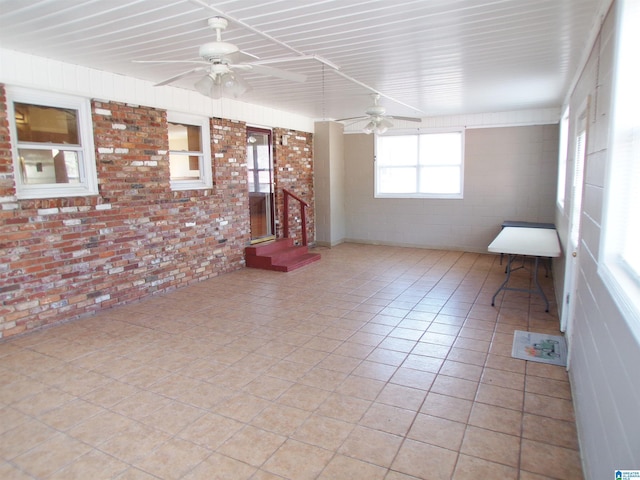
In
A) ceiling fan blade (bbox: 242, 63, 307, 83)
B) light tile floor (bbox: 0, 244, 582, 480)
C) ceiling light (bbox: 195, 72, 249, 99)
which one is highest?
ceiling fan blade (bbox: 242, 63, 307, 83)

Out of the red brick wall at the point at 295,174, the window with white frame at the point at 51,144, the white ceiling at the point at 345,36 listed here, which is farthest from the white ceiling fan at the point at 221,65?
the red brick wall at the point at 295,174

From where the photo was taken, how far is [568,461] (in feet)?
7.25

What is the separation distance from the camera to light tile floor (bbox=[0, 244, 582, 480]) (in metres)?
2.25

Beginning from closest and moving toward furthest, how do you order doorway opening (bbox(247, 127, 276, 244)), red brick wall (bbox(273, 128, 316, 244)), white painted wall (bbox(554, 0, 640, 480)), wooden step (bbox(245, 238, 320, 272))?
white painted wall (bbox(554, 0, 640, 480)) < wooden step (bbox(245, 238, 320, 272)) < doorway opening (bbox(247, 127, 276, 244)) < red brick wall (bbox(273, 128, 316, 244))

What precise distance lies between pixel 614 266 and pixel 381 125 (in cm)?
397

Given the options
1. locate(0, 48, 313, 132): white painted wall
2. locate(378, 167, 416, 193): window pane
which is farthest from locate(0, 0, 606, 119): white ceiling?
locate(378, 167, 416, 193): window pane

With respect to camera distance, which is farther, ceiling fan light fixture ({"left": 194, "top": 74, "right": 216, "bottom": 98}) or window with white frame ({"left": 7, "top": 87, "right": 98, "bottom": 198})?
window with white frame ({"left": 7, "top": 87, "right": 98, "bottom": 198})

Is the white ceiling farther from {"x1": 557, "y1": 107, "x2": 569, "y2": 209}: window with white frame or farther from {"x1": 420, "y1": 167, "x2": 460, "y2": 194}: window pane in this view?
{"x1": 420, "y1": 167, "x2": 460, "y2": 194}: window pane

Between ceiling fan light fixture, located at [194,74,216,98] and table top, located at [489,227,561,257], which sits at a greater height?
ceiling fan light fixture, located at [194,74,216,98]

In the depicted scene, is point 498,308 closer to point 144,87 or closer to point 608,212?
point 608,212

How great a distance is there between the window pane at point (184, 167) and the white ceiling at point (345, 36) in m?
0.94

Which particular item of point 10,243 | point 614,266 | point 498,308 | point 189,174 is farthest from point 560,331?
point 10,243

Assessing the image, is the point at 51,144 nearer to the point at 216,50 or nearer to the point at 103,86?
the point at 103,86

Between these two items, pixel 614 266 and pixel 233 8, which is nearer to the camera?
Result: pixel 614 266
